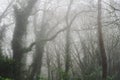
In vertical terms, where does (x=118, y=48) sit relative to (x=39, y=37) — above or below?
below

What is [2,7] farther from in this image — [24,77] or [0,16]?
Result: [24,77]

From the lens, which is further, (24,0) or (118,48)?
(118,48)

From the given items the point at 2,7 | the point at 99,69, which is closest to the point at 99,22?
the point at 99,69

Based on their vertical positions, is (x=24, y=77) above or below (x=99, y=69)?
above

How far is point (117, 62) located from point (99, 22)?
30603 millimetres

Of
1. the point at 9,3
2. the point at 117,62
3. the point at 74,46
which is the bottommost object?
the point at 117,62

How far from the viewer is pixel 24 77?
2842cm

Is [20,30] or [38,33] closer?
[20,30]

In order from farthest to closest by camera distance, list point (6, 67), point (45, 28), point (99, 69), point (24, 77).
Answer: point (99, 69) < point (45, 28) < point (24, 77) < point (6, 67)

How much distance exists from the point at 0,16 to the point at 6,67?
1158 centimetres

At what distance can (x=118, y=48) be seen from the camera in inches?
2336

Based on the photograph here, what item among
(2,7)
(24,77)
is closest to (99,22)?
(24,77)

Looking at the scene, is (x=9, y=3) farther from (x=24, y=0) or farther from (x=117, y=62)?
(x=117, y=62)

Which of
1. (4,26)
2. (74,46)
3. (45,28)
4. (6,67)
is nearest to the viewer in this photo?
(6,67)
